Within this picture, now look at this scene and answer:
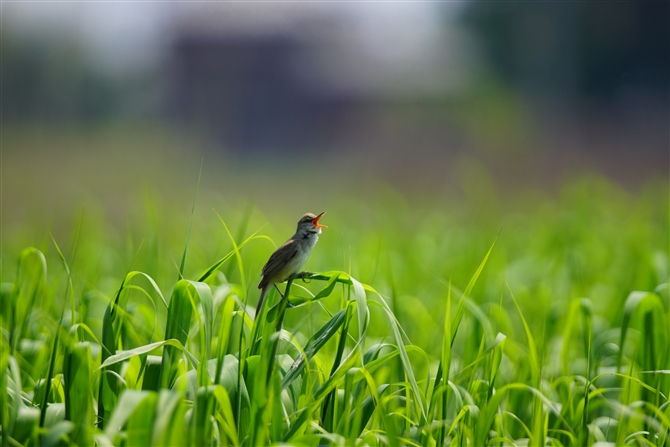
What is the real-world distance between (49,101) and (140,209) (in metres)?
14.5

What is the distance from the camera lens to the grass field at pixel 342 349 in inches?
69.0

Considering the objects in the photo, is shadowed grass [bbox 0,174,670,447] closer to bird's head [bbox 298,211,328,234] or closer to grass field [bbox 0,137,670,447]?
grass field [bbox 0,137,670,447]

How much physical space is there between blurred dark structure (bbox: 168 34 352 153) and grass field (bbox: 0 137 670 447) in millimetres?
19171

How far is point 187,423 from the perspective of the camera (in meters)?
1.79

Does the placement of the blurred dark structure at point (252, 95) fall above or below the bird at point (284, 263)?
above

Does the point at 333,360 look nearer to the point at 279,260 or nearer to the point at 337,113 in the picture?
the point at 279,260

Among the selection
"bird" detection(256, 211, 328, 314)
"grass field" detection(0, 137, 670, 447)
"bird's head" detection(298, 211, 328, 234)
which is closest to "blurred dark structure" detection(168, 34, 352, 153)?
"grass field" detection(0, 137, 670, 447)

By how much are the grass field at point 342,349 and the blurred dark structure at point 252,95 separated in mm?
19171

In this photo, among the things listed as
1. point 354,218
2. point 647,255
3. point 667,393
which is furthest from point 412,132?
point 667,393

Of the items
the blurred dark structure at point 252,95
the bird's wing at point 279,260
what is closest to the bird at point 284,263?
the bird's wing at point 279,260

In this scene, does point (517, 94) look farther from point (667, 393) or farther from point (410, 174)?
point (667, 393)

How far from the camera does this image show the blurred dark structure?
24484 millimetres

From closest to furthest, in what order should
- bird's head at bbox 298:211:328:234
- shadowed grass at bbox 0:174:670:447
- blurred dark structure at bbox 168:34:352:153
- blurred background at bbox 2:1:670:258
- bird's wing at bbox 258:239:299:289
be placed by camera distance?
shadowed grass at bbox 0:174:670:447, bird's wing at bbox 258:239:299:289, bird's head at bbox 298:211:328:234, blurred background at bbox 2:1:670:258, blurred dark structure at bbox 168:34:352:153

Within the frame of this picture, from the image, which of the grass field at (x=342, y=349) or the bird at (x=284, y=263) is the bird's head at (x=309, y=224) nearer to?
the bird at (x=284, y=263)
